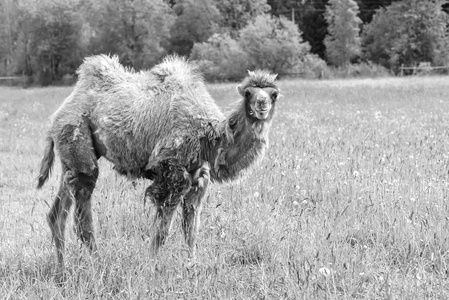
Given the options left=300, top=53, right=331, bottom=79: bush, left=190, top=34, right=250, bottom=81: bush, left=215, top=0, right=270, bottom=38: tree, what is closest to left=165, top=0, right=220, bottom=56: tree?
left=215, top=0, right=270, bottom=38: tree

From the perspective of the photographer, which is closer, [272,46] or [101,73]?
[101,73]

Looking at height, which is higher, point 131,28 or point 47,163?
point 131,28

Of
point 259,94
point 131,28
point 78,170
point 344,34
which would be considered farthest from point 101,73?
point 344,34

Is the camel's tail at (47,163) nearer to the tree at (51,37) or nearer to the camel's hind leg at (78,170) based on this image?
the camel's hind leg at (78,170)

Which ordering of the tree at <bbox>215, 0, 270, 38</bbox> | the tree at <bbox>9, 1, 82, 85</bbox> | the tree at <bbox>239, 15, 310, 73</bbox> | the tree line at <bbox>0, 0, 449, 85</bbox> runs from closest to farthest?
the tree at <bbox>239, 15, 310, 73</bbox>, the tree line at <bbox>0, 0, 449, 85</bbox>, the tree at <bbox>9, 1, 82, 85</bbox>, the tree at <bbox>215, 0, 270, 38</bbox>

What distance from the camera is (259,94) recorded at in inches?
179

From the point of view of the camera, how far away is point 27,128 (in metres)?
16.0

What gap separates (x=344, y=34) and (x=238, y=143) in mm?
58021

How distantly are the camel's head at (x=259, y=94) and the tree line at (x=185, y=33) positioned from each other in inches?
1916

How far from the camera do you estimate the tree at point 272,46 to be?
5069 cm

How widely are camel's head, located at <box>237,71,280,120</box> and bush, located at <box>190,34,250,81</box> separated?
1695 inches

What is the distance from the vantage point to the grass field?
390 centimetres

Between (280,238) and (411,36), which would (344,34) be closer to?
(411,36)

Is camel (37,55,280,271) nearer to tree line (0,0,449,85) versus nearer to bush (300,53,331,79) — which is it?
bush (300,53,331,79)
